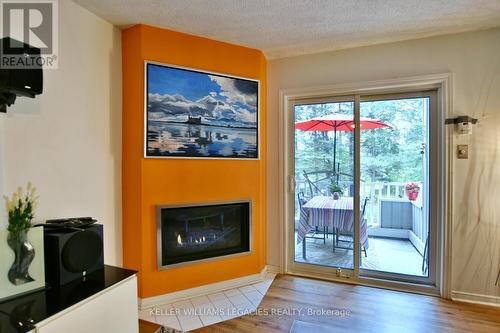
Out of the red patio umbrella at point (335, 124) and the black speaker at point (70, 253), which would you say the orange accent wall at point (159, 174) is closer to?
the black speaker at point (70, 253)

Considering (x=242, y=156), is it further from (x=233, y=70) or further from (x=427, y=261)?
(x=427, y=261)

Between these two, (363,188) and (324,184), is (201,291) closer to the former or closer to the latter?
(324,184)

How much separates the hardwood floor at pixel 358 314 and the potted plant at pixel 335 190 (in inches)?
37.8

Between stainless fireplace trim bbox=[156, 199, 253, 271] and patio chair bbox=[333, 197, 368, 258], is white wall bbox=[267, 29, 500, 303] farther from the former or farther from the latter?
stainless fireplace trim bbox=[156, 199, 253, 271]

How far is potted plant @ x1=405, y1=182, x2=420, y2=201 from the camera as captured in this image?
2.79 meters

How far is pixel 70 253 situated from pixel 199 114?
154 centimetres

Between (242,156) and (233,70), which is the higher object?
(233,70)

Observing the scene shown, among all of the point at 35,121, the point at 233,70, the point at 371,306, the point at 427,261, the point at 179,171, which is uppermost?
the point at 233,70

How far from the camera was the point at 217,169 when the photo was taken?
269cm

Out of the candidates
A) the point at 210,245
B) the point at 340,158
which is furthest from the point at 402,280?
the point at 210,245

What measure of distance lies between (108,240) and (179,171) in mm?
865

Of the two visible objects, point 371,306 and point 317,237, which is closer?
point 371,306

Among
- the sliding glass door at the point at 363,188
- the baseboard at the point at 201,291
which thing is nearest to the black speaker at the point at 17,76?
the baseboard at the point at 201,291

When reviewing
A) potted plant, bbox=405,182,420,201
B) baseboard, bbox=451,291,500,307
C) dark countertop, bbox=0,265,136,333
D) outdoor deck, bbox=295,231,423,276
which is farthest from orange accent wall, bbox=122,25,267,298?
baseboard, bbox=451,291,500,307
